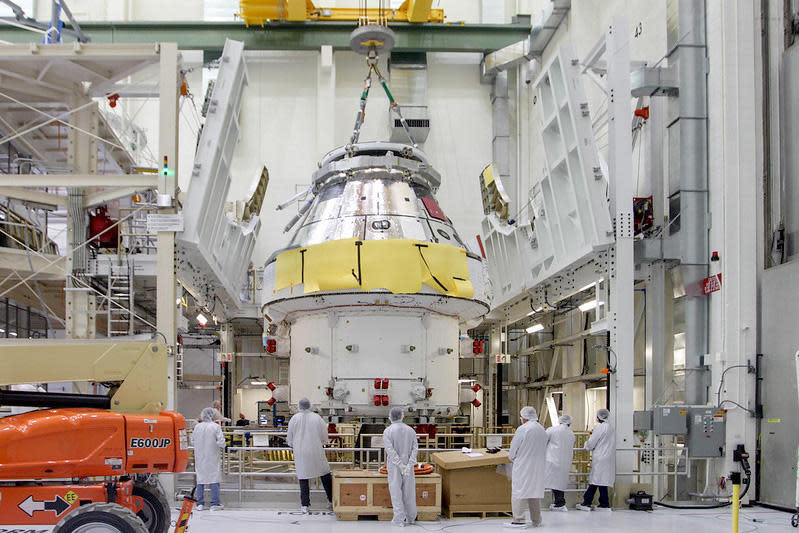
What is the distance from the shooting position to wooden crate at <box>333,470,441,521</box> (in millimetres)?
9586

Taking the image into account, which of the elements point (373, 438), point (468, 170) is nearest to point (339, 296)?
point (373, 438)

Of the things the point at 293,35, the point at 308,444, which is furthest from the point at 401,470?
the point at 293,35

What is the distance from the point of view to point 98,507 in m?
6.43

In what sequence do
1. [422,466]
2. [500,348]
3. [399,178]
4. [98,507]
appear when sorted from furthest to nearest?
[500,348] → [399,178] → [422,466] → [98,507]

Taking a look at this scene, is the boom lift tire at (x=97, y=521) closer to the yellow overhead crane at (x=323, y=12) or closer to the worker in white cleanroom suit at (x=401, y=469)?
the worker in white cleanroom suit at (x=401, y=469)

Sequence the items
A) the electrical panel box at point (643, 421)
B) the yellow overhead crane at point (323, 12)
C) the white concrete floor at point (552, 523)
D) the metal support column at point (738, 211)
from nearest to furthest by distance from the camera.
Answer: the white concrete floor at point (552, 523) → the metal support column at point (738, 211) → the electrical panel box at point (643, 421) → the yellow overhead crane at point (323, 12)

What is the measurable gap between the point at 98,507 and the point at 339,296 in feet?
19.4

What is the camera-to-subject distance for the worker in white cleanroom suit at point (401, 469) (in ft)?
30.5

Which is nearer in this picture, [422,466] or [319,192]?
[422,466]

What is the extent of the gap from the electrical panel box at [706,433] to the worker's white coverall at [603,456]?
3.88ft

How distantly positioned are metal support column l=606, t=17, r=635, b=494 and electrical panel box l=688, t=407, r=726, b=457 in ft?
2.75

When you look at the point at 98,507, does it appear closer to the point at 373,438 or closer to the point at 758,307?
the point at 373,438

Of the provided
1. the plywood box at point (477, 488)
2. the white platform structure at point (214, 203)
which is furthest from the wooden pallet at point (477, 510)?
the white platform structure at point (214, 203)

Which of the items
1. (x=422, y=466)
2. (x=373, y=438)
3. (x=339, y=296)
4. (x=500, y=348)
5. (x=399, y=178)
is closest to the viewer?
(x=422, y=466)
